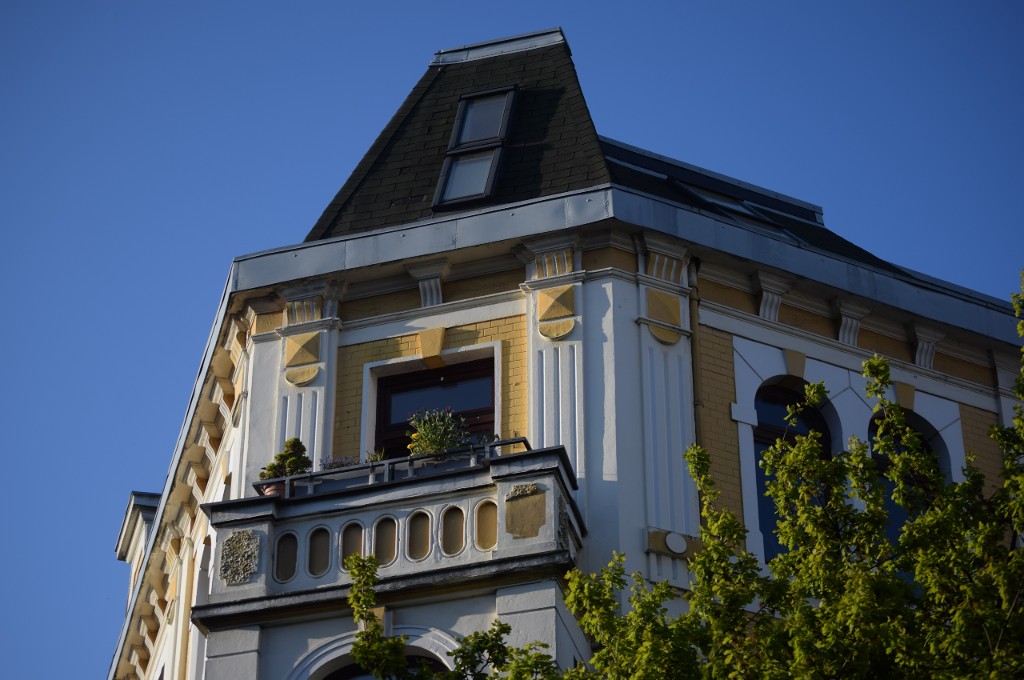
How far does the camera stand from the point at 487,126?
100 ft

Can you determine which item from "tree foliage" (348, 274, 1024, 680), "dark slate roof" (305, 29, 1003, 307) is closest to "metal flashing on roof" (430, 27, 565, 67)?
"dark slate roof" (305, 29, 1003, 307)

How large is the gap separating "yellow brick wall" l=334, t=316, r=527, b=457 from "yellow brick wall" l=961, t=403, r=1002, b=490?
6.34 metres

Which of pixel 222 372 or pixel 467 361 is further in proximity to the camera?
pixel 222 372

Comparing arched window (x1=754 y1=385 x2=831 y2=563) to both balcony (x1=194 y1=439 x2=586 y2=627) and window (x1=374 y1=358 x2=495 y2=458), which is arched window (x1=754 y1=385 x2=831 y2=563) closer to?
balcony (x1=194 y1=439 x2=586 y2=627)

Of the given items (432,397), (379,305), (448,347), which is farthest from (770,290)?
(379,305)

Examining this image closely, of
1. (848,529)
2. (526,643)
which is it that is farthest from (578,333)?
(848,529)

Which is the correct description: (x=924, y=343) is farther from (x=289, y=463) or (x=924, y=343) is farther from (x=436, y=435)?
(x=289, y=463)

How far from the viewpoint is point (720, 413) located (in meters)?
26.3

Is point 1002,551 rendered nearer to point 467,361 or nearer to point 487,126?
point 467,361

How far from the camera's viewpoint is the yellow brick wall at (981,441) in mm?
27902

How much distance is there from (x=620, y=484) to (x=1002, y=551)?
632 centimetres

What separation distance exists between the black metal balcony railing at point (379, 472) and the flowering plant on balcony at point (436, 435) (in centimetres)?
16

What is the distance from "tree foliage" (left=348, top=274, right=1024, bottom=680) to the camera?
59.9 ft

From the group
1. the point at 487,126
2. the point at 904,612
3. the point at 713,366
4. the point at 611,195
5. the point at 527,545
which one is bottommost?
the point at 904,612
